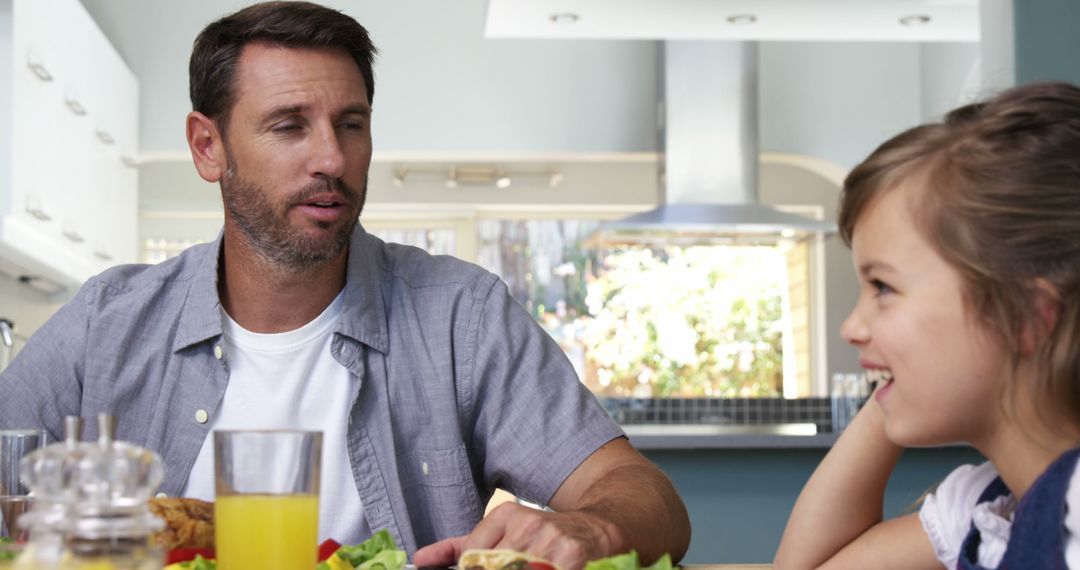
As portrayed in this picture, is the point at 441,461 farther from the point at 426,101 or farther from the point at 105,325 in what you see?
the point at 426,101

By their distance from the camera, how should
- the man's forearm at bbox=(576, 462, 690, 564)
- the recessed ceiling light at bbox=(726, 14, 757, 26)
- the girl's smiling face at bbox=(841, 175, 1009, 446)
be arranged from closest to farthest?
the girl's smiling face at bbox=(841, 175, 1009, 446)
the man's forearm at bbox=(576, 462, 690, 564)
the recessed ceiling light at bbox=(726, 14, 757, 26)

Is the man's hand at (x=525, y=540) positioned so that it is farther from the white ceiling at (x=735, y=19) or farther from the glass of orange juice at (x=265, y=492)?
the white ceiling at (x=735, y=19)

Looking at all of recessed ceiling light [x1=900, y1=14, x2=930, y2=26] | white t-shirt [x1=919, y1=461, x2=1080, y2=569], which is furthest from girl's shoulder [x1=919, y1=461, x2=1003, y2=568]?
recessed ceiling light [x1=900, y1=14, x2=930, y2=26]

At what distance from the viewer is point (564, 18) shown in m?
4.57

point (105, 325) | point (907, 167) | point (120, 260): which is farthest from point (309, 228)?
point (120, 260)

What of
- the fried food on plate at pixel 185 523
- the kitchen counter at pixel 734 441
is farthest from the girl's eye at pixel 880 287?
the kitchen counter at pixel 734 441

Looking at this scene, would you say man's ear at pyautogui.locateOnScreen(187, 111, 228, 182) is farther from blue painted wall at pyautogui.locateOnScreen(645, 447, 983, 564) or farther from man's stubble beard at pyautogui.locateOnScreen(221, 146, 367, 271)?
blue painted wall at pyautogui.locateOnScreen(645, 447, 983, 564)

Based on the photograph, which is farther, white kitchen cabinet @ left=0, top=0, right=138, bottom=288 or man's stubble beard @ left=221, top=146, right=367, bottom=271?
white kitchen cabinet @ left=0, top=0, right=138, bottom=288

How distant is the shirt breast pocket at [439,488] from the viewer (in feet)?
5.45

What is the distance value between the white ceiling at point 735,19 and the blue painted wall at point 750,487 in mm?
1528

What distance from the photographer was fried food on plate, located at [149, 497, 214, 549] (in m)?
1.00

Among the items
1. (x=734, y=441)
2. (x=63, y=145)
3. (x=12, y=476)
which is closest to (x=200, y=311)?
(x=12, y=476)

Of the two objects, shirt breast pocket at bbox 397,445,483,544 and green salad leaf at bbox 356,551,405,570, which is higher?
green salad leaf at bbox 356,551,405,570

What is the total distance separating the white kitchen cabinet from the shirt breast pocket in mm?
2627
